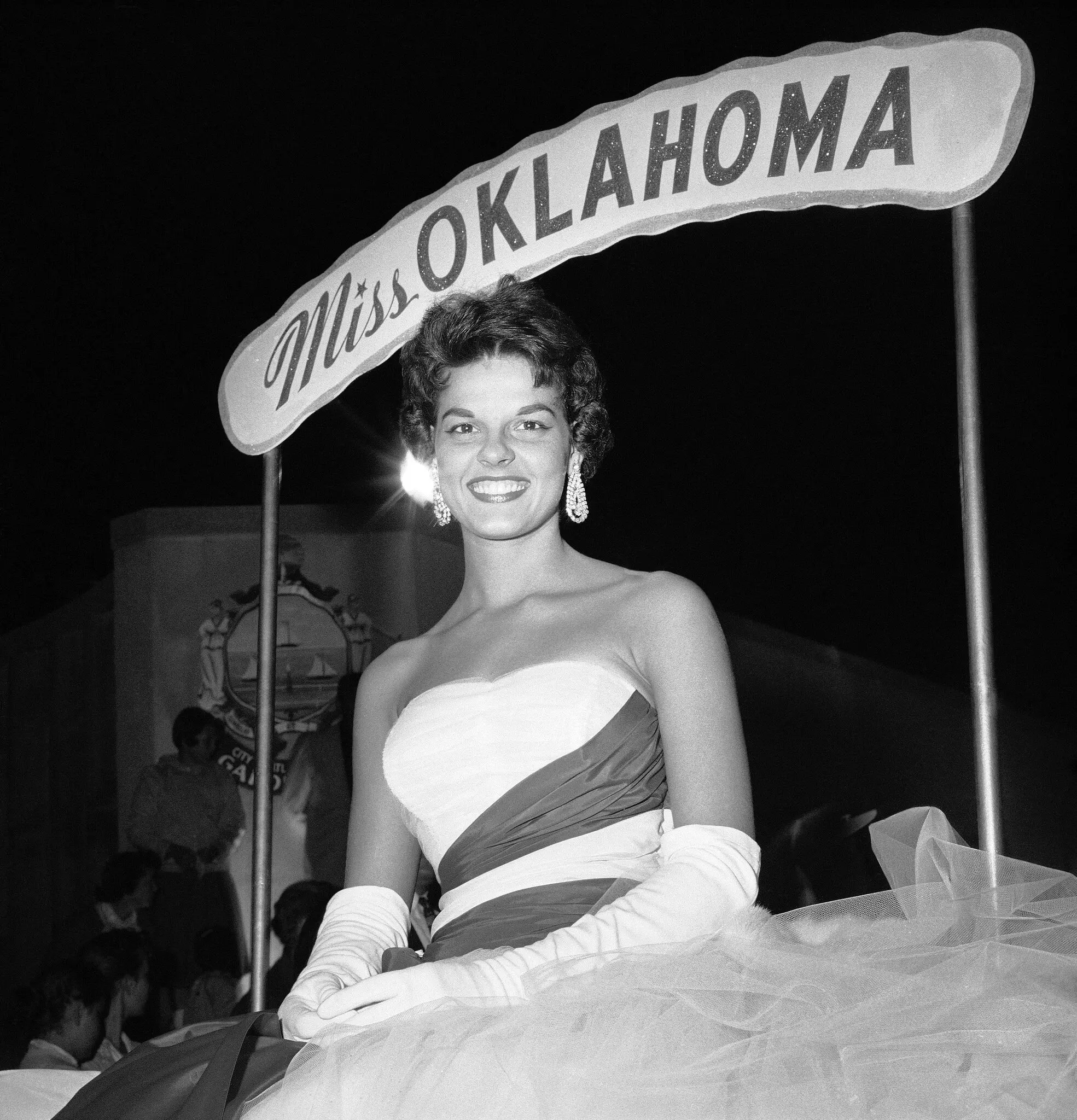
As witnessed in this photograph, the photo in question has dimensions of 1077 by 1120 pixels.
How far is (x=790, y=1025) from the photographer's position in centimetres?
107

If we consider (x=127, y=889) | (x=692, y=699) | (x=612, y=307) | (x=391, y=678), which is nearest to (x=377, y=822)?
(x=391, y=678)

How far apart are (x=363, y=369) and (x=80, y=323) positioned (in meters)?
2.94

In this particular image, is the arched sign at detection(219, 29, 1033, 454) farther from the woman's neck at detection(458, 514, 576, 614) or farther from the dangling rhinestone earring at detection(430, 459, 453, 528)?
the woman's neck at detection(458, 514, 576, 614)

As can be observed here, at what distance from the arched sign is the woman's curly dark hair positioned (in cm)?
12

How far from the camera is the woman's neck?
1.81 meters

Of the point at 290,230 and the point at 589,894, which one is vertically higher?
the point at 290,230

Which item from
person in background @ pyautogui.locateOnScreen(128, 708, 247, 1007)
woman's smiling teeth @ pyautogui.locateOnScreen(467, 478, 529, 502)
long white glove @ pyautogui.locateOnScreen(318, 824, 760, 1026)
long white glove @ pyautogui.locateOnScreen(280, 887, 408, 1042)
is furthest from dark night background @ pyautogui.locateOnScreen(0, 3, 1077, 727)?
long white glove @ pyautogui.locateOnScreen(318, 824, 760, 1026)

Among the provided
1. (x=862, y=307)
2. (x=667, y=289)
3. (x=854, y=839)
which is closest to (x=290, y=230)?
(x=667, y=289)

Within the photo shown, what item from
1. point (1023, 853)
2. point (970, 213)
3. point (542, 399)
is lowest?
point (1023, 853)

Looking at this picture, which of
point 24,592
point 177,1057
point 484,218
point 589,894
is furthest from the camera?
point 24,592

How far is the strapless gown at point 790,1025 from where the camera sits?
1002 mm

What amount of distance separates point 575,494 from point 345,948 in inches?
24.6

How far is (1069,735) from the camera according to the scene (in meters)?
4.54

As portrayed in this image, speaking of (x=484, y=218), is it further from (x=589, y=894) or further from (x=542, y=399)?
(x=589, y=894)
